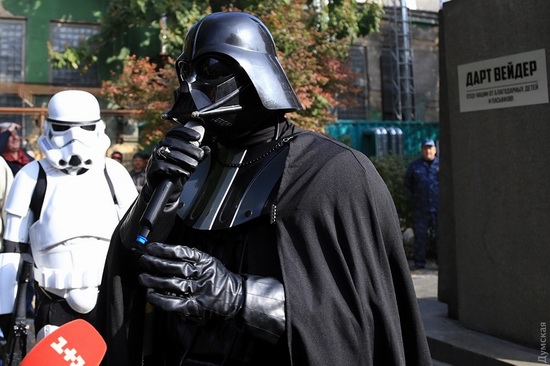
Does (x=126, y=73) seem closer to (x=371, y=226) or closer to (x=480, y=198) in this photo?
(x=480, y=198)

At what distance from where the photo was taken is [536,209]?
4844 mm

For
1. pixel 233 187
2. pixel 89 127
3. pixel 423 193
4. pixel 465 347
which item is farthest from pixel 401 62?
pixel 233 187

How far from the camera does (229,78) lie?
212cm

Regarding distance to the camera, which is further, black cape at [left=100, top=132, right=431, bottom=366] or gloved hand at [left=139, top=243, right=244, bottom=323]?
black cape at [left=100, top=132, right=431, bottom=366]

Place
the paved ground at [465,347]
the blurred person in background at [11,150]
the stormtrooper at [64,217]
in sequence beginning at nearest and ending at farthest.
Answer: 1. the stormtrooper at [64,217]
2. the paved ground at [465,347]
3. the blurred person in background at [11,150]

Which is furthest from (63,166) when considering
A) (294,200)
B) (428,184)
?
(428,184)

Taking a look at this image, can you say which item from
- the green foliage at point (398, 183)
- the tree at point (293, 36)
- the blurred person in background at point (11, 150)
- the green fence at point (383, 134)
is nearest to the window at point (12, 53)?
the tree at point (293, 36)

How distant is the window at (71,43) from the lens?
617 inches

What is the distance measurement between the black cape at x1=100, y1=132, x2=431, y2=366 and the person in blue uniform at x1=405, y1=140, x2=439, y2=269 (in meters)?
7.67

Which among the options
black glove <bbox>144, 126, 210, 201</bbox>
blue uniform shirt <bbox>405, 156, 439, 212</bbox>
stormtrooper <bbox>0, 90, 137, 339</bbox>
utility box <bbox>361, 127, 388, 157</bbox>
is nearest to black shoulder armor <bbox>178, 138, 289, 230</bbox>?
black glove <bbox>144, 126, 210, 201</bbox>

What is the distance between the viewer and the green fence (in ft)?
56.5

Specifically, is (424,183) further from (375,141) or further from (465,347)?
(375,141)

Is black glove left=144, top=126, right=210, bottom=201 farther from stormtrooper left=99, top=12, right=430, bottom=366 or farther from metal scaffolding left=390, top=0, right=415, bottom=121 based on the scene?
metal scaffolding left=390, top=0, right=415, bottom=121

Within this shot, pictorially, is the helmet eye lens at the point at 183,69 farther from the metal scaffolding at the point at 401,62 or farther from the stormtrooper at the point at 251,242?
the metal scaffolding at the point at 401,62
